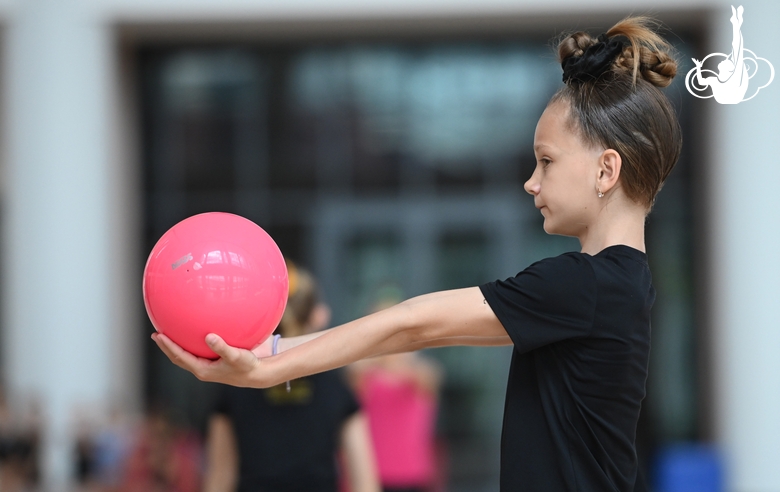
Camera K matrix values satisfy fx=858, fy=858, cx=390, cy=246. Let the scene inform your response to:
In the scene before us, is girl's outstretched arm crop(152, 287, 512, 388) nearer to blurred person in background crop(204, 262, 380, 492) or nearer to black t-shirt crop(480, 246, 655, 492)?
black t-shirt crop(480, 246, 655, 492)

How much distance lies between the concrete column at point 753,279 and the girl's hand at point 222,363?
8.07 metres

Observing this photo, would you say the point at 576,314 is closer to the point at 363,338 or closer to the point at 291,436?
the point at 363,338

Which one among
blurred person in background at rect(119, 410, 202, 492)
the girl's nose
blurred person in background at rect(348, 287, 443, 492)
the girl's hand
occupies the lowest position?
blurred person in background at rect(119, 410, 202, 492)

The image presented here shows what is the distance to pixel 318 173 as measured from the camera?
1097 centimetres

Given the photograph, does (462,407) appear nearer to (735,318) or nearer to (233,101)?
(735,318)

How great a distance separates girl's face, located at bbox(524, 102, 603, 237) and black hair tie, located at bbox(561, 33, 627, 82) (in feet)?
0.31

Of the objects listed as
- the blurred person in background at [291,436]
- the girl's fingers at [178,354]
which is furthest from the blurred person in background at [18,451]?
the girl's fingers at [178,354]

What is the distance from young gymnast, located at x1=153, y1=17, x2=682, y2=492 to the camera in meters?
1.78

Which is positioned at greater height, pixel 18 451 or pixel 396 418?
pixel 396 418

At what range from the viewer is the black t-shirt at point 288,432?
347 centimetres

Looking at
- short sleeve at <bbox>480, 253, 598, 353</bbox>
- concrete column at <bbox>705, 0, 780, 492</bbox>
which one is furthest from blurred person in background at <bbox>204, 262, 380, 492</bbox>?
concrete column at <bbox>705, 0, 780, 492</bbox>

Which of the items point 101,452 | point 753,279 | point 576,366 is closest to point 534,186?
point 576,366

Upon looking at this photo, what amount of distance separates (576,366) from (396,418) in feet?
14.4

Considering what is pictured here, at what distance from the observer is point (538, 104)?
428 inches
